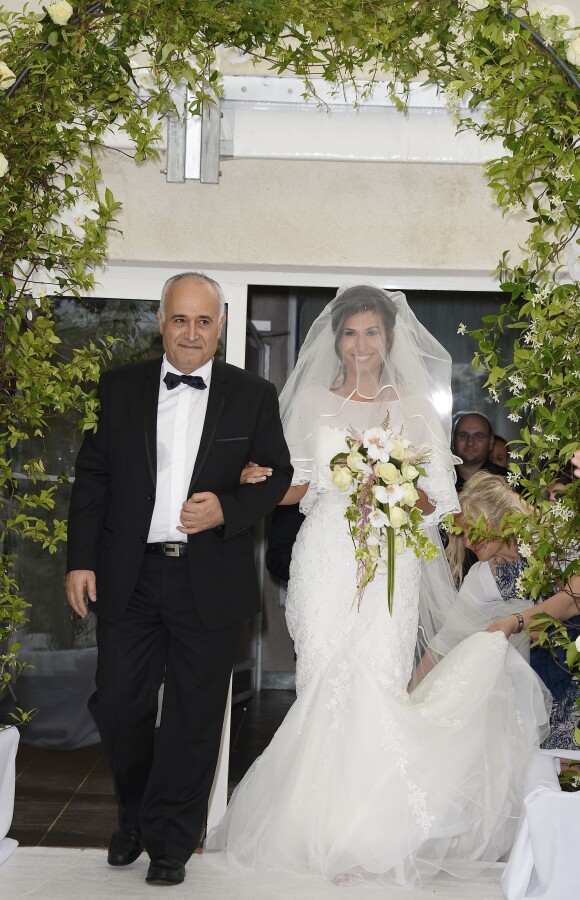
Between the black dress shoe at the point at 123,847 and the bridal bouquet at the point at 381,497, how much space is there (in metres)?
1.16

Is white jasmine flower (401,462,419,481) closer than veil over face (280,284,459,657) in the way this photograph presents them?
Yes

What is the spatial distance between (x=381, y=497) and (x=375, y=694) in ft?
2.38

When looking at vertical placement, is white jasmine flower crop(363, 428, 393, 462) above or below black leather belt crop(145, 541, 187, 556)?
above

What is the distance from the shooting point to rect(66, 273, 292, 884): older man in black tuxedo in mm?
3730

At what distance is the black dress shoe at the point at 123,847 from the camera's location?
12.7 ft

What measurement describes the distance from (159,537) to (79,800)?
1.80 m

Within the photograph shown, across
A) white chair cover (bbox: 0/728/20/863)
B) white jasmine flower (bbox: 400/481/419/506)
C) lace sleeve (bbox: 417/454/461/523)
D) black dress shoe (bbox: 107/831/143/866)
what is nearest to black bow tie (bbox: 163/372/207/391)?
white jasmine flower (bbox: 400/481/419/506)

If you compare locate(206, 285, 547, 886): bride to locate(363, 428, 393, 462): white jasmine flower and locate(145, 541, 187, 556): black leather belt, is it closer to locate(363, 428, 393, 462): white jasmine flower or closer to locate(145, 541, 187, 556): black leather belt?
locate(363, 428, 393, 462): white jasmine flower

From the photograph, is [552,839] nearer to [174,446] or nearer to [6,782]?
[174,446]

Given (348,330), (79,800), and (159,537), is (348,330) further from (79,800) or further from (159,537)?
(79,800)

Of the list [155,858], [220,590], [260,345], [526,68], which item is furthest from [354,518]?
[260,345]

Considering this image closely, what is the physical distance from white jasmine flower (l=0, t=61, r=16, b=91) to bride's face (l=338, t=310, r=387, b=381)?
151 centimetres

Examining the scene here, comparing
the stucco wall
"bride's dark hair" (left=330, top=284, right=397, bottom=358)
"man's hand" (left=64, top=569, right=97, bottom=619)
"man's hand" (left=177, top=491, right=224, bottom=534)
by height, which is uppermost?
the stucco wall

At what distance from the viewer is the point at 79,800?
4969 millimetres
